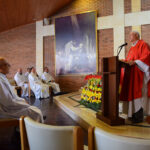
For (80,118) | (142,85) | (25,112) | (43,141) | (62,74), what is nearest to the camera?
(43,141)

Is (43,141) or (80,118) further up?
(43,141)

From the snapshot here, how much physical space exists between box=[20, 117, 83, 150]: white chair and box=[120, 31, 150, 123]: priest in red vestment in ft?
7.08

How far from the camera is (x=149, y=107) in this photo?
2893 millimetres

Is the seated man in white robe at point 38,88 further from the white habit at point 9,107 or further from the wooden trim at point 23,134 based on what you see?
the wooden trim at point 23,134

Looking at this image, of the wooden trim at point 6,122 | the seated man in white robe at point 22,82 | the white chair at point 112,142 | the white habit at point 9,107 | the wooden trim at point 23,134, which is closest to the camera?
the white chair at point 112,142

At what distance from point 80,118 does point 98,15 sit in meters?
6.63

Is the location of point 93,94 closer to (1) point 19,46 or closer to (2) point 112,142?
(2) point 112,142

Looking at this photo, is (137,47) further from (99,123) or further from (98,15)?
(98,15)

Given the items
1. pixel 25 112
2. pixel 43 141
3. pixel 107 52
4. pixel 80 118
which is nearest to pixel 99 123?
pixel 80 118

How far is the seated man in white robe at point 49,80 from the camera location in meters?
8.60

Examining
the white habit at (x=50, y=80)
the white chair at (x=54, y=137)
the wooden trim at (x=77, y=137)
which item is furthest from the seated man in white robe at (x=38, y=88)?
the wooden trim at (x=77, y=137)

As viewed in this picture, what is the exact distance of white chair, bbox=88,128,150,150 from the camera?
70 centimetres

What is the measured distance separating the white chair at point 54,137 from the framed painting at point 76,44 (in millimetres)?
7609

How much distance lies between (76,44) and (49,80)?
7.96 feet
